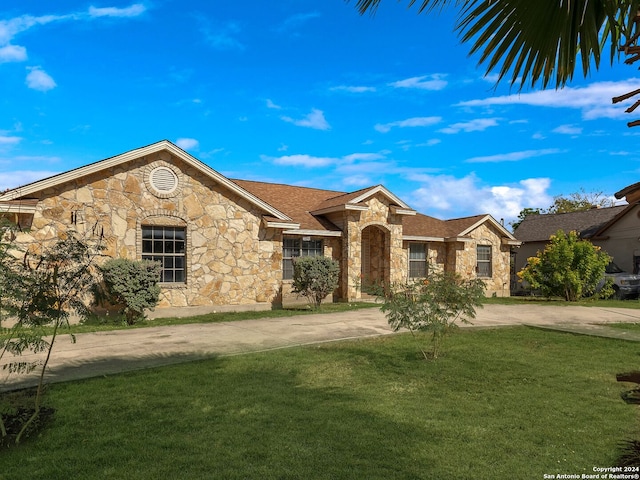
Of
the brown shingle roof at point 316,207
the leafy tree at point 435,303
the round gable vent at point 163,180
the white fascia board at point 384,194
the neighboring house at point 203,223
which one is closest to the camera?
the leafy tree at point 435,303

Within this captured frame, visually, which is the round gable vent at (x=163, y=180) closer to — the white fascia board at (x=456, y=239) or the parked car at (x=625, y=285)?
the white fascia board at (x=456, y=239)

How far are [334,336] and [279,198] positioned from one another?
11856 millimetres

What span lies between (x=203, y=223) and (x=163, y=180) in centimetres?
187

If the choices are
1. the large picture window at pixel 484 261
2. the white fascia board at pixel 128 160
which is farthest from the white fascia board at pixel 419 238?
the white fascia board at pixel 128 160

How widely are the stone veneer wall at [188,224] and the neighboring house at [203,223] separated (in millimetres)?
29

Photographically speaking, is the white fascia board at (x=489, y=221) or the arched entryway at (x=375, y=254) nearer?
the arched entryway at (x=375, y=254)

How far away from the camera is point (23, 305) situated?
4766mm

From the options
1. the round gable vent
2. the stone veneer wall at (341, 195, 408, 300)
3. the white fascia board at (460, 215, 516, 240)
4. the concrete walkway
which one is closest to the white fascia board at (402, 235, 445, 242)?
the stone veneer wall at (341, 195, 408, 300)

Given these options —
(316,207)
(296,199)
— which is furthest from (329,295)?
(296,199)

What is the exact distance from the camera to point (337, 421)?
5.10 m

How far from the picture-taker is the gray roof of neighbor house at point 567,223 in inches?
1147

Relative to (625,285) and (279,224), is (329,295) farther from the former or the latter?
(625,285)

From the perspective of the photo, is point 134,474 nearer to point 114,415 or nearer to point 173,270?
point 114,415

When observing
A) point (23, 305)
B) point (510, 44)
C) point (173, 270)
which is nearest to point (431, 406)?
point (510, 44)
